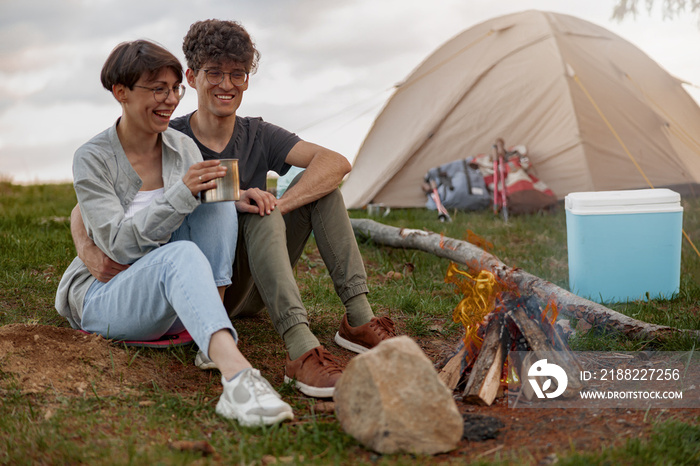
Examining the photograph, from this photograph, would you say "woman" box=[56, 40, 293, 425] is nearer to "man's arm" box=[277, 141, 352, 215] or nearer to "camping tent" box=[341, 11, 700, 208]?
"man's arm" box=[277, 141, 352, 215]

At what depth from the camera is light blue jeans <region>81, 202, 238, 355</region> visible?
2406 mm

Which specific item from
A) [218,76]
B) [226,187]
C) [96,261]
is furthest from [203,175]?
[218,76]

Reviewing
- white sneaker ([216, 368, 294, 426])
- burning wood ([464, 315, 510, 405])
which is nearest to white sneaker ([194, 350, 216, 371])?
white sneaker ([216, 368, 294, 426])

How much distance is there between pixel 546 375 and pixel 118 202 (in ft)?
5.99

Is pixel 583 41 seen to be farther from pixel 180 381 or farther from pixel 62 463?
pixel 62 463

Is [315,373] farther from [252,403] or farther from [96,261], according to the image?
[96,261]

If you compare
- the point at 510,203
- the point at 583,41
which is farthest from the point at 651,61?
the point at 510,203

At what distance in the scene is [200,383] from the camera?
2.76m

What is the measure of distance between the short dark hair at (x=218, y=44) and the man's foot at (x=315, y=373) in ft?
4.51

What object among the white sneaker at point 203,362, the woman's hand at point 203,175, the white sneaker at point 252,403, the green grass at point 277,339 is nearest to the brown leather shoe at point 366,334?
the green grass at point 277,339

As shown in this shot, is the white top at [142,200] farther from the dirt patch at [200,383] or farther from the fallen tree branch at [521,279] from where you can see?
Result: the fallen tree branch at [521,279]

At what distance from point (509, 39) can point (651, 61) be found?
6.06 feet

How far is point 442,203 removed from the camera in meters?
7.22

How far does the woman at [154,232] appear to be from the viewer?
238 cm
